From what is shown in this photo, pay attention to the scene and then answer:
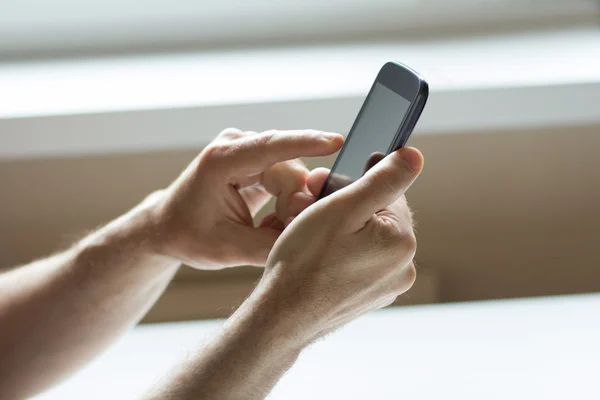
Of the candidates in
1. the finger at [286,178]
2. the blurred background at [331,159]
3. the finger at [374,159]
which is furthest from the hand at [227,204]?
the blurred background at [331,159]

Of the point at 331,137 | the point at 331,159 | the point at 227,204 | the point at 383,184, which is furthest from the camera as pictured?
the point at 331,159

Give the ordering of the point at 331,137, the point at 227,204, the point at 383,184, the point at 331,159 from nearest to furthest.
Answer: the point at 383,184 < the point at 331,137 < the point at 227,204 < the point at 331,159

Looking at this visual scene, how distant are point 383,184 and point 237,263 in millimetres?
277

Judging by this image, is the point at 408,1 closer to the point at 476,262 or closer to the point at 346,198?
the point at 476,262

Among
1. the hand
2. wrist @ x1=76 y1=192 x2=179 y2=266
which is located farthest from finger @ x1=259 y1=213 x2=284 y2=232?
wrist @ x1=76 y1=192 x2=179 y2=266

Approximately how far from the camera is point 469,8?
4.29 ft

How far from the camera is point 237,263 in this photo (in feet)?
2.92

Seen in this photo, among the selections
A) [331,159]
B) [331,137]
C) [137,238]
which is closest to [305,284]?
[331,137]

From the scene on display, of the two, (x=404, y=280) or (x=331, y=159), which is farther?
(x=331, y=159)

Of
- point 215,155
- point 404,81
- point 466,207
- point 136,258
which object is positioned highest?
point 404,81

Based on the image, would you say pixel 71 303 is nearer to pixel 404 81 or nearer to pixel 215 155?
pixel 215 155

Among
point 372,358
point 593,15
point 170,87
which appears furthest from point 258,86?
point 593,15

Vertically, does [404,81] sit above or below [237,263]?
above

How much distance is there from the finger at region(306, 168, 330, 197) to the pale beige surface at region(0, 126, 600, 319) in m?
0.42
